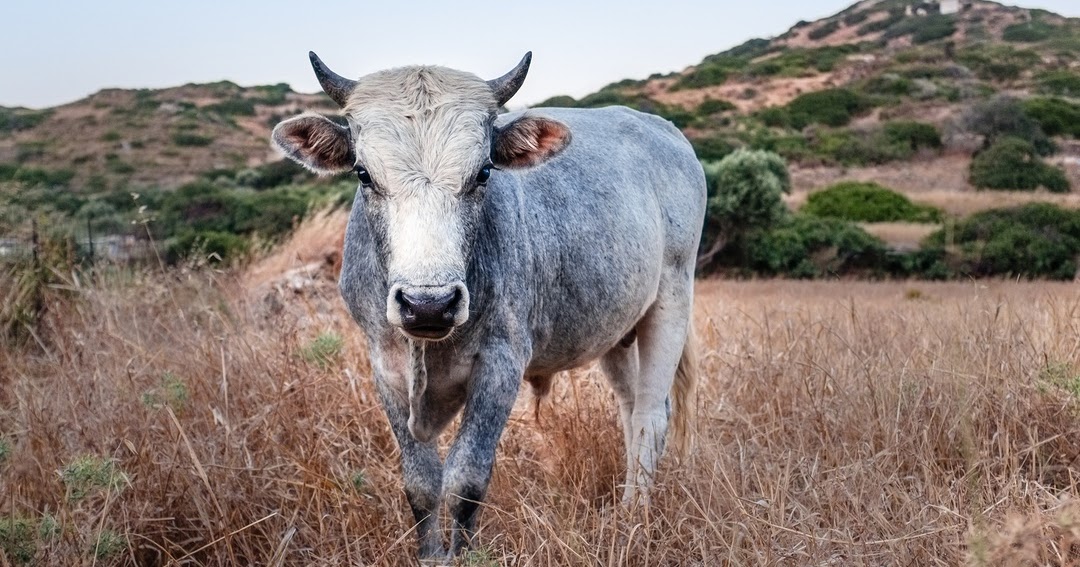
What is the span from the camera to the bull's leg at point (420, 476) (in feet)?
11.5

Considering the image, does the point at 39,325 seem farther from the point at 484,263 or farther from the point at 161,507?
the point at 484,263

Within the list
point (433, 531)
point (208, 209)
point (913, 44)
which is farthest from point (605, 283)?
point (913, 44)

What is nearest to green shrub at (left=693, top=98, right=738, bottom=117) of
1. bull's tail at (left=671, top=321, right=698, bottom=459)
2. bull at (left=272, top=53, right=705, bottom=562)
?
bull's tail at (left=671, top=321, right=698, bottom=459)

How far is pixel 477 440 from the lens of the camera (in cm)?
334

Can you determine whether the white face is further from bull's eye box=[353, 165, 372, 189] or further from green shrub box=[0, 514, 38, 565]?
green shrub box=[0, 514, 38, 565]

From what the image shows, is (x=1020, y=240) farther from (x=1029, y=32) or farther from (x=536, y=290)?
(x=1029, y=32)

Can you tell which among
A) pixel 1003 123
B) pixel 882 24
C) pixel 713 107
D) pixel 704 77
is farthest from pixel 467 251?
pixel 882 24

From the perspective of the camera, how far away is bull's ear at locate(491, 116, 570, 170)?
11.4 ft

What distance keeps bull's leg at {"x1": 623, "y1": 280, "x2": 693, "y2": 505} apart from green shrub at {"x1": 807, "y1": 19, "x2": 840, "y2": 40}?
5673 cm

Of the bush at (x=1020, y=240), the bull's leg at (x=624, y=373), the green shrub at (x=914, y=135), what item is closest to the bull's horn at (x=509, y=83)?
the bull's leg at (x=624, y=373)

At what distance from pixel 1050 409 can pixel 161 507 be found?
4.14 meters

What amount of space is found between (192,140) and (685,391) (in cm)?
3843

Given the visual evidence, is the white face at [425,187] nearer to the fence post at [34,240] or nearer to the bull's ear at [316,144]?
the bull's ear at [316,144]

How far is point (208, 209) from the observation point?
25.2m
